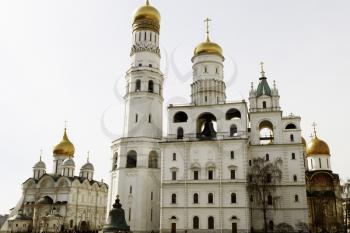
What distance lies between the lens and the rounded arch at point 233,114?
41.1 m

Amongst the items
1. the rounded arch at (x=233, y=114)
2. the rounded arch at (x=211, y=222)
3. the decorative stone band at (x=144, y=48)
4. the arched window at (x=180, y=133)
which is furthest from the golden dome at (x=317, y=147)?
the decorative stone band at (x=144, y=48)

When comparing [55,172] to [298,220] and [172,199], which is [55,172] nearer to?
[172,199]

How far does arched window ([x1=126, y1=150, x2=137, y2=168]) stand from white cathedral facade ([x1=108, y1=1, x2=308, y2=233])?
11 centimetres

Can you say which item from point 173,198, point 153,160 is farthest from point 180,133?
point 173,198

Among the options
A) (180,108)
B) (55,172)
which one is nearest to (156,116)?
(180,108)

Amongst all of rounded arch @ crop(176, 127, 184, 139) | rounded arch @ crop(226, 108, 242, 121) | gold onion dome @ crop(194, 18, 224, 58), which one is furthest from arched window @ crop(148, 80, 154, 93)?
rounded arch @ crop(226, 108, 242, 121)

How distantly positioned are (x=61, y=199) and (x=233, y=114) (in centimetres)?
2985

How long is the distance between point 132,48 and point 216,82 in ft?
38.0

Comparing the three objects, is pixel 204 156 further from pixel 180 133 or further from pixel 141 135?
pixel 141 135

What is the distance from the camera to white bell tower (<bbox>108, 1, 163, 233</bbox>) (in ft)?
136

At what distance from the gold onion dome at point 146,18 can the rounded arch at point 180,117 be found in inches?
482

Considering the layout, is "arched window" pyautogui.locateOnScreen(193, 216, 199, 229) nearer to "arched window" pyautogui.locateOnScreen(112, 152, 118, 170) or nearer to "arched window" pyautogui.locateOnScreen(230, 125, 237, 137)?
"arched window" pyautogui.locateOnScreen(230, 125, 237, 137)

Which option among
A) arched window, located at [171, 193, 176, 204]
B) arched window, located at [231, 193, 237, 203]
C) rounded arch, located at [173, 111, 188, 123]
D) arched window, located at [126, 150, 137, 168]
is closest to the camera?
arched window, located at [231, 193, 237, 203]

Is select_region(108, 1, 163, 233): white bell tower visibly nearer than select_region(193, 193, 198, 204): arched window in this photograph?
No
